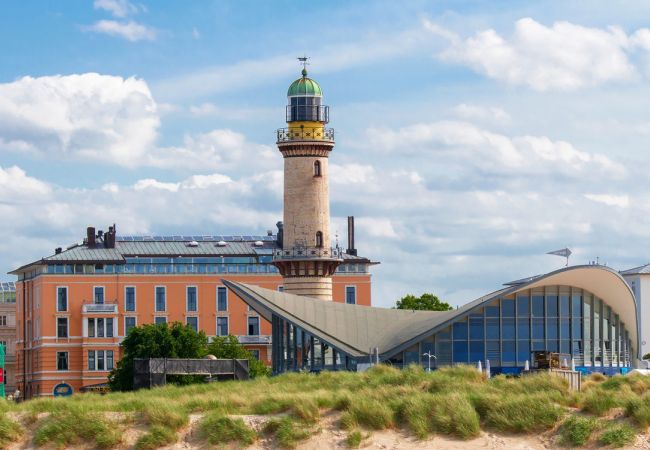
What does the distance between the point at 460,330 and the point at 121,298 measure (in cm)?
5412

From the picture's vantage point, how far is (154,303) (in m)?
134

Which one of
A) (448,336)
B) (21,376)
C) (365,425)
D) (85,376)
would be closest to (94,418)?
(365,425)

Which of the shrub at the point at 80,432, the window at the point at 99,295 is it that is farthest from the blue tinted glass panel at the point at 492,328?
the window at the point at 99,295

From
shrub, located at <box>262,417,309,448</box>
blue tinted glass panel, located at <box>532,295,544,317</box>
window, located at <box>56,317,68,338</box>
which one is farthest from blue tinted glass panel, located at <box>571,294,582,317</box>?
window, located at <box>56,317,68,338</box>

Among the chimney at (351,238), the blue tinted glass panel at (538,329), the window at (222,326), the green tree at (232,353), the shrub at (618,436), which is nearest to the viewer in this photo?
the shrub at (618,436)

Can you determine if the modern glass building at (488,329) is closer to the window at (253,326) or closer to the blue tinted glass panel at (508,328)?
the blue tinted glass panel at (508,328)

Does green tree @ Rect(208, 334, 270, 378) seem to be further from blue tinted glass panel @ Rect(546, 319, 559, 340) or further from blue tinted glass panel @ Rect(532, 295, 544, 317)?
blue tinted glass panel @ Rect(546, 319, 559, 340)

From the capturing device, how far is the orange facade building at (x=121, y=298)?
13125 cm

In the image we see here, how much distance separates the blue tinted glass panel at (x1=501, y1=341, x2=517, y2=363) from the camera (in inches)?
3342

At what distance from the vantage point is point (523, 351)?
280ft

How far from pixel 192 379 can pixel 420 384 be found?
114 feet

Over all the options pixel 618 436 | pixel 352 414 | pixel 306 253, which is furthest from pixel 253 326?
pixel 618 436

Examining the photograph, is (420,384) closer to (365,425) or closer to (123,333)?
(365,425)

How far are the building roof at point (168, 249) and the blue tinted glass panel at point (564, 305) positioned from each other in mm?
49935
